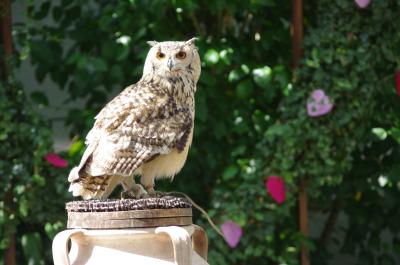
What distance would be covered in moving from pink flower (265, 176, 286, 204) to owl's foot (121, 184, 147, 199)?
1.46 m

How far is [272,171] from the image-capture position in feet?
13.4

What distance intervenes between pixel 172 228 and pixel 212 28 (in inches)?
90.0

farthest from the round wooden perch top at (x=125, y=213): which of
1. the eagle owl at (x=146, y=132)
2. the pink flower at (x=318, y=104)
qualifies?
the pink flower at (x=318, y=104)

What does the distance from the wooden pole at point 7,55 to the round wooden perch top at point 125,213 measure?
1.81 meters

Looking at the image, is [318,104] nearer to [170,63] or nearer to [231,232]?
[231,232]

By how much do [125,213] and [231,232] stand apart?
1777 millimetres

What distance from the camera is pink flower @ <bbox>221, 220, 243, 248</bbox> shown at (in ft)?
13.3

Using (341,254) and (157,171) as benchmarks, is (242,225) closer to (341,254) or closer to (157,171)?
(341,254)

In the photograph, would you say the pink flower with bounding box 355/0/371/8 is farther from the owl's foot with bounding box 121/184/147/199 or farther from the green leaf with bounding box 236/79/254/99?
the owl's foot with bounding box 121/184/147/199

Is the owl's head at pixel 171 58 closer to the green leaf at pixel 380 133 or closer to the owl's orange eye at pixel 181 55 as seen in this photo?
→ the owl's orange eye at pixel 181 55

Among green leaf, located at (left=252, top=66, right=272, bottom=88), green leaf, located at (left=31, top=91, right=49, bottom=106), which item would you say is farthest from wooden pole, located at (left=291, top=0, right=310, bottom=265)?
green leaf, located at (left=31, top=91, right=49, bottom=106)

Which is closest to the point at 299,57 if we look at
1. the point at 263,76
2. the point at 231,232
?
the point at 263,76

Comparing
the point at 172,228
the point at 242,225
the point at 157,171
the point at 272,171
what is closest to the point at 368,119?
the point at 272,171

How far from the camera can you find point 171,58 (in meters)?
2.76
